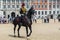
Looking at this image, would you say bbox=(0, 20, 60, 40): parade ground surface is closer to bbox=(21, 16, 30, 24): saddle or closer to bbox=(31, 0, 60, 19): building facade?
bbox=(21, 16, 30, 24): saddle

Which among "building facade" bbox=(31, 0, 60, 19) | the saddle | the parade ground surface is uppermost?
the saddle

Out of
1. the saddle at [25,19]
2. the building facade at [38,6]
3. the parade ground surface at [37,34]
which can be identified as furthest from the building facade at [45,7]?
the saddle at [25,19]

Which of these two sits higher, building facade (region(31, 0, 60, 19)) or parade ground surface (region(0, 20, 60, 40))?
parade ground surface (region(0, 20, 60, 40))

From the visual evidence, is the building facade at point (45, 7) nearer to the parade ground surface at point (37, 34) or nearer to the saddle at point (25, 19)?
the parade ground surface at point (37, 34)

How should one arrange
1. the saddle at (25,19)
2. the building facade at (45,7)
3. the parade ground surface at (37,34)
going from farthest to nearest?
the building facade at (45,7) < the parade ground surface at (37,34) < the saddle at (25,19)

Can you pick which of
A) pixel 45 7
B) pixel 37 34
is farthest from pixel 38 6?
pixel 37 34

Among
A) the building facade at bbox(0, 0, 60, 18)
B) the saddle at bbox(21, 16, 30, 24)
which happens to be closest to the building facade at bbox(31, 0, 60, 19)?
the building facade at bbox(0, 0, 60, 18)

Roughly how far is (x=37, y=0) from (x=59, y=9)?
29.9 ft

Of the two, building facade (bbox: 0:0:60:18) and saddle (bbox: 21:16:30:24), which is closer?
saddle (bbox: 21:16:30:24)

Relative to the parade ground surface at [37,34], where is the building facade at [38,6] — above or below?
below

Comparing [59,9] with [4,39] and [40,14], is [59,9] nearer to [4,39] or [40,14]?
[40,14]

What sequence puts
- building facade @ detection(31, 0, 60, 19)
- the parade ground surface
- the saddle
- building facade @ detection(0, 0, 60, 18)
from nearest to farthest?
1. the saddle
2. the parade ground surface
3. building facade @ detection(0, 0, 60, 18)
4. building facade @ detection(31, 0, 60, 19)

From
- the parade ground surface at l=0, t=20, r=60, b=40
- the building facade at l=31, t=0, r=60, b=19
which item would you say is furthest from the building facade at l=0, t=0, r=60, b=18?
the parade ground surface at l=0, t=20, r=60, b=40

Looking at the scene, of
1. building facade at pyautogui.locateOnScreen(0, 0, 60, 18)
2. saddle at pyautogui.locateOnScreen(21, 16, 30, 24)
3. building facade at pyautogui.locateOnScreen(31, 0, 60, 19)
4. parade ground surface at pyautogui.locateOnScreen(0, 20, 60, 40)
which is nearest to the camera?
saddle at pyautogui.locateOnScreen(21, 16, 30, 24)
